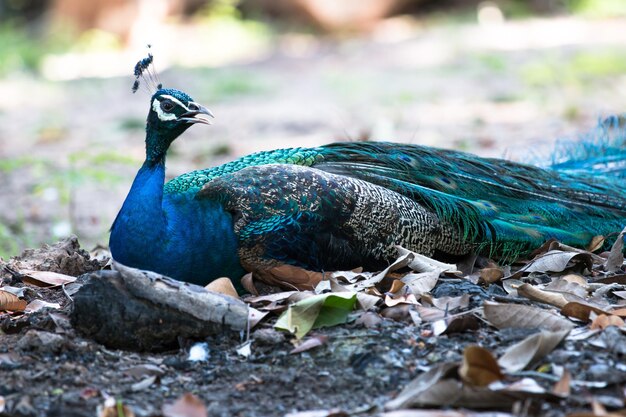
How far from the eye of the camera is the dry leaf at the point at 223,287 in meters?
3.78

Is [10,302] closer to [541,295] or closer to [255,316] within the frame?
[255,316]

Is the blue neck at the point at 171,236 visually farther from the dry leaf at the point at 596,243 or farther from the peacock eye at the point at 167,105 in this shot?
the dry leaf at the point at 596,243

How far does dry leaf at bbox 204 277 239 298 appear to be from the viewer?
3.78 m

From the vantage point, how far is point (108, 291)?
3.34m

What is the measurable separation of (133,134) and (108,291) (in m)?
6.82

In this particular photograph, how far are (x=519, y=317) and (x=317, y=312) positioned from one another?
70cm

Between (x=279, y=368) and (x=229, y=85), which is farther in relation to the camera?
(x=229, y=85)

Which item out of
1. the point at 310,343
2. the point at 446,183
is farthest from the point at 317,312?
the point at 446,183

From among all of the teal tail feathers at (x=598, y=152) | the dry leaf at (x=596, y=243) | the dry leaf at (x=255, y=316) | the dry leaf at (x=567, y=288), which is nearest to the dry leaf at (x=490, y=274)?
the dry leaf at (x=567, y=288)

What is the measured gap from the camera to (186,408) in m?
2.81

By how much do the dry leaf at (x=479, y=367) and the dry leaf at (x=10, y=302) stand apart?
73.5 inches

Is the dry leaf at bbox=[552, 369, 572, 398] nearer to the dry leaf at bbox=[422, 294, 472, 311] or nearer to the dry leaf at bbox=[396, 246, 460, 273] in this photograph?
the dry leaf at bbox=[422, 294, 472, 311]

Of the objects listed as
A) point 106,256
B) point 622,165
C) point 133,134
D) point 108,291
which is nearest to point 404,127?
point 133,134

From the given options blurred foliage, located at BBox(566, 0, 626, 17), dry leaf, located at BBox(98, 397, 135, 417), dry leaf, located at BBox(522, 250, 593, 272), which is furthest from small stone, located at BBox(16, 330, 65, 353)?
blurred foliage, located at BBox(566, 0, 626, 17)
